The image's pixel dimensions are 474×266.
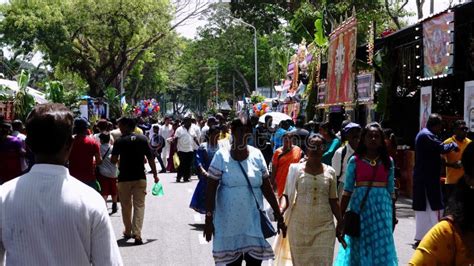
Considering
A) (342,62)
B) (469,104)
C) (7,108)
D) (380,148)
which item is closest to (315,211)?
(380,148)

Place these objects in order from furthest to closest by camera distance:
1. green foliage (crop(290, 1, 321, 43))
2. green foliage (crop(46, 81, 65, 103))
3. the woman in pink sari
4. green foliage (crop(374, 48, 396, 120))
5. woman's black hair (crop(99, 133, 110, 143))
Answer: green foliage (crop(46, 81, 65, 103))
green foliage (crop(290, 1, 321, 43))
the woman in pink sari
green foliage (crop(374, 48, 396, 120))
woman's black hair (crop(99, 133, 110, 143))

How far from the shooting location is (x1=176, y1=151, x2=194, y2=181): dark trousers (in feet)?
64.5

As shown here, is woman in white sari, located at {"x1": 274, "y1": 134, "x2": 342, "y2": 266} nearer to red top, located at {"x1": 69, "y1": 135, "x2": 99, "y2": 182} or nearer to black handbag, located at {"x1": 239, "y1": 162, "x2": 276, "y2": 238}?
black handbag, located at {"x1": 239, "y1": 162, "x2": 276, "y2": 238}

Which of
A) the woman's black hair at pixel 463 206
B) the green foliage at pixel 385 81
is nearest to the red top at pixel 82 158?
the woman's black hair at pixel 463 206

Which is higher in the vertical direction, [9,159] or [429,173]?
[9,159]

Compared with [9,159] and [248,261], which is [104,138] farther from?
[248,261]

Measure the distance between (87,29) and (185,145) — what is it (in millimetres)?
20080

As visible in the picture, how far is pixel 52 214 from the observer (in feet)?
9.61

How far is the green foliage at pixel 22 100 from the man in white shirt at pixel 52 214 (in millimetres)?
24308

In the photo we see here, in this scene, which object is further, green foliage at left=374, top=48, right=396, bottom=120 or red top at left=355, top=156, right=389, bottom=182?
green foliage at left=374, top=48, right=396, bottom=120

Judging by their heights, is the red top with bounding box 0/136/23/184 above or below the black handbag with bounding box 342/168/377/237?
above

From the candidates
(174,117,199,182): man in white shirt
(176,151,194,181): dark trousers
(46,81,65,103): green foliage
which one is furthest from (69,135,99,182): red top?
(46,81,65,103): green foliage

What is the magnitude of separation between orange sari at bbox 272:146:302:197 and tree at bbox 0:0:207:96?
2915 cm

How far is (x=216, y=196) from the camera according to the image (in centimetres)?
623
